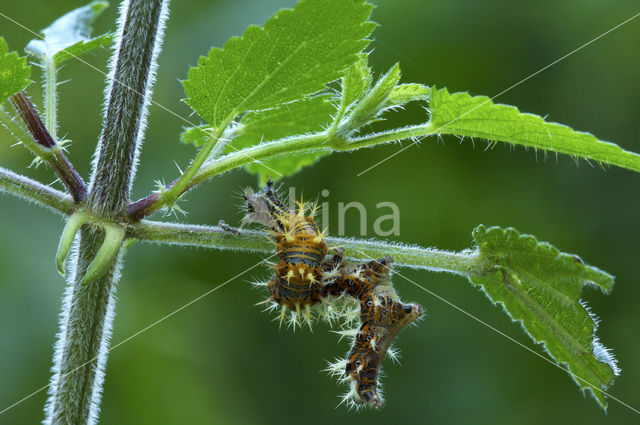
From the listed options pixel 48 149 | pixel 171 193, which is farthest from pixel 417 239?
pixel 48 149

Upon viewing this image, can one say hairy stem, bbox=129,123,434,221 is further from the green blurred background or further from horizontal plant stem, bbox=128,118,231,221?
the green blurred background

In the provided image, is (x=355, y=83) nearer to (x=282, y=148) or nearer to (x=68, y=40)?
(x=282, y=148)

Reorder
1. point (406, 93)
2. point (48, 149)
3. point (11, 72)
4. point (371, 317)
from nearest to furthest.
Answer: point (11, 72), point (48, 149), point (406, 93), point (371, 317)

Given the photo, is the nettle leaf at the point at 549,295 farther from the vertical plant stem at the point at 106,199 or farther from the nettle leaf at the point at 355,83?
the vertical plant stem at the point at 106,199

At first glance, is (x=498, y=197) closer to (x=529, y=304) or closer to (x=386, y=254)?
(x=529, y=304)

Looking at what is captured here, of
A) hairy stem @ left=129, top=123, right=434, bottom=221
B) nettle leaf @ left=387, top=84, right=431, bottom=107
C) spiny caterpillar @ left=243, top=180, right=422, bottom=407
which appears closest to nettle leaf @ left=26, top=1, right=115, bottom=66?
hairy stem @ left=129, top=123, right=434, bottom=221

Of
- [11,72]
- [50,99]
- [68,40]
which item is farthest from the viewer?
[68,40]

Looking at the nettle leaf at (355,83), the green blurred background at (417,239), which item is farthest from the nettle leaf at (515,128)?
the green blurred background at (417,239)
